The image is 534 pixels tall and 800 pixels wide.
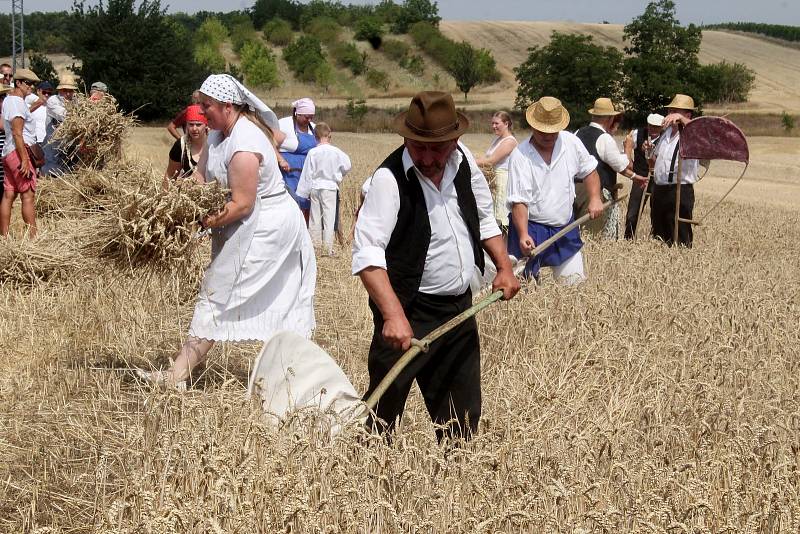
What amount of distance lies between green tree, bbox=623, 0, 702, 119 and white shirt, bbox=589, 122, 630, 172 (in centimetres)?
4106

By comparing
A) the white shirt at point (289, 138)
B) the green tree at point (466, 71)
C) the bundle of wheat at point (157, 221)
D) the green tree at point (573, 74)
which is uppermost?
the bundle of wheat at point (157, 221)

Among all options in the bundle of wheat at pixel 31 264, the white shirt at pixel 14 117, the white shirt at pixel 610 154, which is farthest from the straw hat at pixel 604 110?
the white shirt at pixel 14 117

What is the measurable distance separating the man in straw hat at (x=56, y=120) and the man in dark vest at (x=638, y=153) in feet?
20.5

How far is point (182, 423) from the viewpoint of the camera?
3.86 m

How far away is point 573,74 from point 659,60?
15.4 feet

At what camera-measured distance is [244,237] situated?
219 inches

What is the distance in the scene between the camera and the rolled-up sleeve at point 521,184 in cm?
719

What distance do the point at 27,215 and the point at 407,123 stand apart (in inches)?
282

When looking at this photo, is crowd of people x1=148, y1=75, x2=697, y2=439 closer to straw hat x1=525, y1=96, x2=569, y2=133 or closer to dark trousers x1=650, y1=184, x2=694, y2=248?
straw hat x1=525, y1=96, x2=569, y2=133

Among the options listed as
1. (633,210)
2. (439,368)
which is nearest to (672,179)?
(633,210)

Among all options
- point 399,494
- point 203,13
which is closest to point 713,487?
point 399,494

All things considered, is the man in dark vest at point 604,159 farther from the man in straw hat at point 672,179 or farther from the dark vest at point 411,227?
the dark vest at point 411,227

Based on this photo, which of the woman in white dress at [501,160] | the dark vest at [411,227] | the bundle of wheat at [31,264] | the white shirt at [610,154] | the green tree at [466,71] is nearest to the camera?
the dark vest at [411,227]

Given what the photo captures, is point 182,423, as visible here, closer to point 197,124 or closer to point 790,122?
point 197,124
